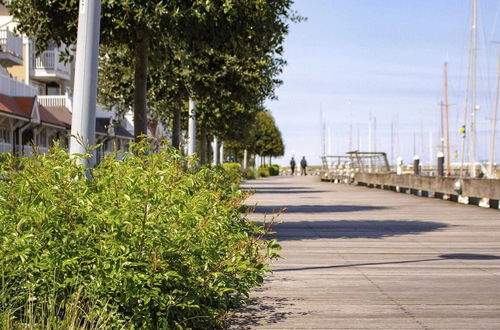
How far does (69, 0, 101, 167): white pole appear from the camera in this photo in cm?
883

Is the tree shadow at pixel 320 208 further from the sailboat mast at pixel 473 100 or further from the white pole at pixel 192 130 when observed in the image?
the sailboat mast at pixel 473 100

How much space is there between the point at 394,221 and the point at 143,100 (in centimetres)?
646

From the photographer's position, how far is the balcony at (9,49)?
38.7 metres

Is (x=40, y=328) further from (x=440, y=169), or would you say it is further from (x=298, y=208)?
(x=440, y=169)

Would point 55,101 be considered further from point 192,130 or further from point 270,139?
point 270,139

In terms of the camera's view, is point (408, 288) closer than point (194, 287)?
No

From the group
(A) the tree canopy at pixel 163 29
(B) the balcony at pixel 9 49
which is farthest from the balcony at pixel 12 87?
(A) the tree canopy at pixel 163 29

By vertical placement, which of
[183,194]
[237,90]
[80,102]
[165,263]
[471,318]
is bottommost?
[471,318]

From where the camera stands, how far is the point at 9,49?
39.5 meters

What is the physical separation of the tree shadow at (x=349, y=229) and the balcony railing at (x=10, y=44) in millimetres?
25564

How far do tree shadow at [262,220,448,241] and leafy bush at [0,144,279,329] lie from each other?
23.5 feet

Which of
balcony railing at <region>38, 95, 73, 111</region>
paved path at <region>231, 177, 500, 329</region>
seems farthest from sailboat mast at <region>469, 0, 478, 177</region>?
paved path at <region>231, 177, 500, 329</region>

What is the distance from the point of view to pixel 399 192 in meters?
34.2

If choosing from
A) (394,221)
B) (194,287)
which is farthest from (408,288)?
(394,221)
